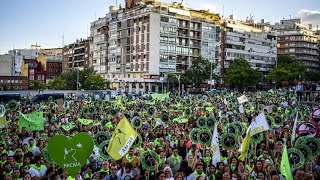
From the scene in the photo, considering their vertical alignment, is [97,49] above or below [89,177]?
above

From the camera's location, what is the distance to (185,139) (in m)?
12.1

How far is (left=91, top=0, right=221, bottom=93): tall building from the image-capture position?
72.6 meters

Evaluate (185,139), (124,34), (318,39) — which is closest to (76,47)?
(124,34)

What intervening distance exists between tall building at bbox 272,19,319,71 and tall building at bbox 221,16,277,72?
13.3 meters

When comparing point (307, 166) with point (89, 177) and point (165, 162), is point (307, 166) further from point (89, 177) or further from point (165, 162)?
point (89, 177)

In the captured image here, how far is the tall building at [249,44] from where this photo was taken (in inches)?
Answer: 3349

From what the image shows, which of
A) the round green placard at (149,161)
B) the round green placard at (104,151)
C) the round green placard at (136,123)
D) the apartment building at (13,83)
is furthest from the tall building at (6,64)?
the round green placard at (149,161)

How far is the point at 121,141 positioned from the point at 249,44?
82.9m

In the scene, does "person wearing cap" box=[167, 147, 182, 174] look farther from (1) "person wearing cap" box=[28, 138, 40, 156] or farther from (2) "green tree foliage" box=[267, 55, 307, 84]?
(2) "green tree foliage" box=[267, 55, 307, 84]

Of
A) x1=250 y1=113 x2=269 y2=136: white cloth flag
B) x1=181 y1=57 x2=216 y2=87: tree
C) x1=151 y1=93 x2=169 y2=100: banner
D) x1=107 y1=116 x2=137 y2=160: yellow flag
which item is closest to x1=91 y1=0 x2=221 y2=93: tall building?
x1=181 y1=57 x2=216 y2=87: tree

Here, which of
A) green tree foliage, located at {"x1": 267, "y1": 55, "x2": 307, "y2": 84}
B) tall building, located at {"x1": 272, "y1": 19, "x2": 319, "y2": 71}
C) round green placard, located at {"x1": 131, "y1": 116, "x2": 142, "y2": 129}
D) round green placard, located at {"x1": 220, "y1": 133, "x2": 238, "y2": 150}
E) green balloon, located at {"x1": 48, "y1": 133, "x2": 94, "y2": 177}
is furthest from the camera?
tall building, located at {"x1": 272, "y1": 19, "x2": 319, "y2": 71}

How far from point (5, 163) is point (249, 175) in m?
5.53

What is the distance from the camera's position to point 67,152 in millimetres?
6871

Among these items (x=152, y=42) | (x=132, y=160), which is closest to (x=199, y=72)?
(x=152, y=42)
